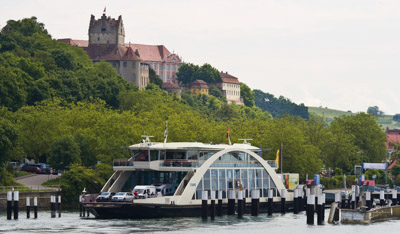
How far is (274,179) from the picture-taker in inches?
3848

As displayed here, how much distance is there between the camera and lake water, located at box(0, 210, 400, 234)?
77438 mm

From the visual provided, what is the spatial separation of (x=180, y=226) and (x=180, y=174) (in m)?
12.2

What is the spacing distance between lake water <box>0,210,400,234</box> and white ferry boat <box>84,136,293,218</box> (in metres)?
1.30

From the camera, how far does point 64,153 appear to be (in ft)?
370

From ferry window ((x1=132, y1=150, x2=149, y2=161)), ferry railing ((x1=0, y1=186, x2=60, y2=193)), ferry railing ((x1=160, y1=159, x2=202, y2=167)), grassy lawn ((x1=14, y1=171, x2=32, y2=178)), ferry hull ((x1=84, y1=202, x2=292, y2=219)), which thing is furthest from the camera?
grassy lawn ((x1=14, y1=171, x2=32, y2=178))

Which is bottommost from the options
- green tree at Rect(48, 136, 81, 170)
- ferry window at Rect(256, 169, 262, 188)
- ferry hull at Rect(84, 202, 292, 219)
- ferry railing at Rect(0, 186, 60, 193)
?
ferry hull at Rect(84, 202, 292, 219)

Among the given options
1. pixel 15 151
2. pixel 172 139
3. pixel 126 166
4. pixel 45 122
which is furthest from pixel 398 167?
pixel 126 166

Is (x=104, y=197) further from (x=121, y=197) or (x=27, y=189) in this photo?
(x=27, y=189)

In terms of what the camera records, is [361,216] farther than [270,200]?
No

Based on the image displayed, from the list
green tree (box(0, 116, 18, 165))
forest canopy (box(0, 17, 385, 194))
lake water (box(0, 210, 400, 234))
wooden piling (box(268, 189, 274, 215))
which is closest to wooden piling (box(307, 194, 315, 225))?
lake water (box(0, 210, 400, 234))

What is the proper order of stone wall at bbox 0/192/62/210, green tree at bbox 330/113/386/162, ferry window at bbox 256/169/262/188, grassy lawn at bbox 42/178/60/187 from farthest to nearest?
green tree at bbox 330/113/386/162
grassy lawn at bbox 42/178/60/187
ferry window at bbox 256/169/262/188
stone wall at bbox 0/192/62/210

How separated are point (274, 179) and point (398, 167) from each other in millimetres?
69252

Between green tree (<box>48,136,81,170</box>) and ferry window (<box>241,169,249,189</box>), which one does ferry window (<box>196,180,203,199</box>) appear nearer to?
ferry window (<box>241,169,249,189</box>)

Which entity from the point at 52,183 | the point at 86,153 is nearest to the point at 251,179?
the point at 52,183
